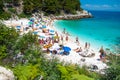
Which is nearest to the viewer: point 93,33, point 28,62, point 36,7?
point 28,62

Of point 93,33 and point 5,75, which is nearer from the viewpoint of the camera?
point 5,75

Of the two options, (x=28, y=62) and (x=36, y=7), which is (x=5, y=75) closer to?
(x=28, y=62)

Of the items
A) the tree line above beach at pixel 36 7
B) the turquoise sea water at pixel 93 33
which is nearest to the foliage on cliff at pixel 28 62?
the turquoise sea water at pixel 93 33

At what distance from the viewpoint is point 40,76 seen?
1116cm

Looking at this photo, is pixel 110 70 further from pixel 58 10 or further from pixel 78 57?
pixel 58 10

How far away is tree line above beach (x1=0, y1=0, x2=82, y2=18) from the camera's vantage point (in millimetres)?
63312

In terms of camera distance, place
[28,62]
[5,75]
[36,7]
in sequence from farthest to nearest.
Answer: [36,7], [28,62], [5,75]

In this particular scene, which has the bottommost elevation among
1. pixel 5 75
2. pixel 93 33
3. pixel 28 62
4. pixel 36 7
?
pixel 93 33

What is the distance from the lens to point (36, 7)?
68.4m

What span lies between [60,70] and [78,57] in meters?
15.8

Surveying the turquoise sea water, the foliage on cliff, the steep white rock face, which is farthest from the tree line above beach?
the steep white rock face

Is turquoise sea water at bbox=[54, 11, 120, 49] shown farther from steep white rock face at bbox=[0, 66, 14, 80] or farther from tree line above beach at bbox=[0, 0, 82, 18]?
steep white rock face at bbox=[0, 66, 14, 80]

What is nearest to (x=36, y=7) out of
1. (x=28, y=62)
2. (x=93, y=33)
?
(x=93, y=33)

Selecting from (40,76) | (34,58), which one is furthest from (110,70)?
(34,58)
